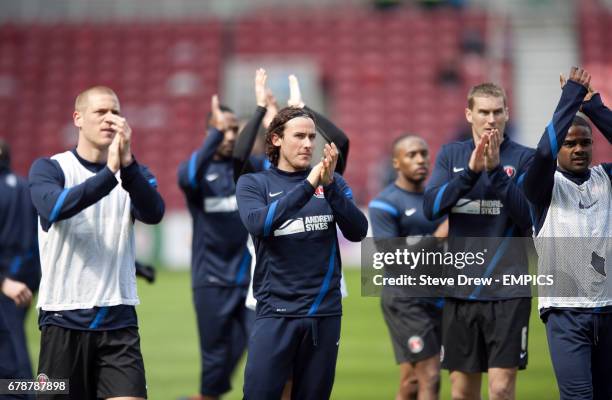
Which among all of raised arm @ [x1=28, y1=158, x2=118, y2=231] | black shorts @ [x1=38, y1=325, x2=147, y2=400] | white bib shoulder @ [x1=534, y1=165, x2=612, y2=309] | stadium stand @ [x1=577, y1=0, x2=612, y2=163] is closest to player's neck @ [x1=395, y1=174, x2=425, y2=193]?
white bib shoulder @ [x1=534, y1=165, x2=612, y2=309]

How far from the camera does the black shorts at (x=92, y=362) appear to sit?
5.69 metres

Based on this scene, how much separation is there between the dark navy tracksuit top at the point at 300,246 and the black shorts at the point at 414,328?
1.97 m

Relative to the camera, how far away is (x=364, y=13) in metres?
28.6

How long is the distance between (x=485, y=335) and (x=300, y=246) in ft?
5.84

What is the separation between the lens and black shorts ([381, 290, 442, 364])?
7711mm

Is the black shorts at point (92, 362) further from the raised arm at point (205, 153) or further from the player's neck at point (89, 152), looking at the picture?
the raised arm at point (205, 153)

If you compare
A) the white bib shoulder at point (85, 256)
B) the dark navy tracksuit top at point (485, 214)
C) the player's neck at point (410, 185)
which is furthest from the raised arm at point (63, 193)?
the player's neck at point (410, 185)

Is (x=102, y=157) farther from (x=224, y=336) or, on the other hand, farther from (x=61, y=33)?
(x=61, y=33)

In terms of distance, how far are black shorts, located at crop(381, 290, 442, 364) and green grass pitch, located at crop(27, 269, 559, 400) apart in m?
1.78

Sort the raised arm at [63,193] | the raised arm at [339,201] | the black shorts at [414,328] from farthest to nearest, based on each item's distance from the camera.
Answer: the black shorts at [414,328], the raised arm at [339,201], the raised arm at [63,193]

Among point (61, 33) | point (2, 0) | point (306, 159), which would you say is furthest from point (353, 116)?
point (306, 159)

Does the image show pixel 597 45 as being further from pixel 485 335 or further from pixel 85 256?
pixel 85 256

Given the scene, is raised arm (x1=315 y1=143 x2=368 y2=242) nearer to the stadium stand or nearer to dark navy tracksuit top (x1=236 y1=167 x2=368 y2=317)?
dark navy tracksuit top (x1=236 y1=167 x2=368 y2=317)

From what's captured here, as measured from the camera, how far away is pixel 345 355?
12141 millimetres
